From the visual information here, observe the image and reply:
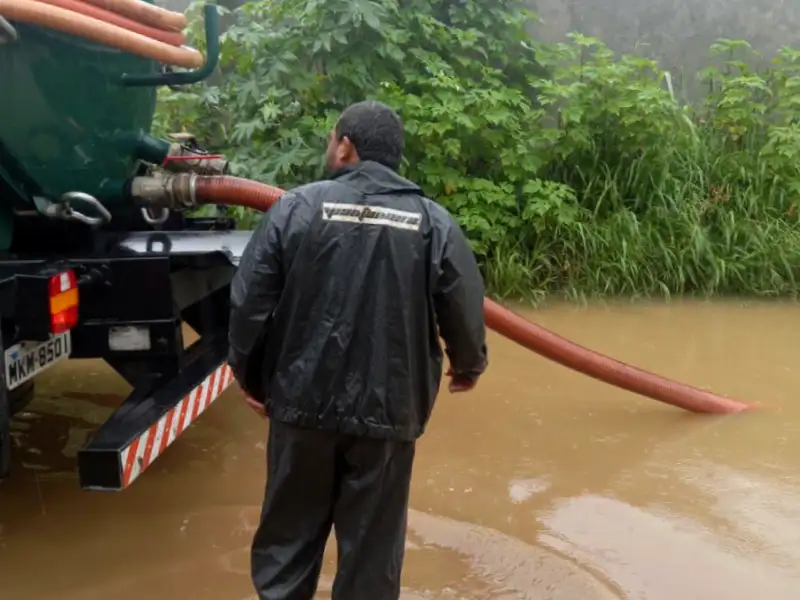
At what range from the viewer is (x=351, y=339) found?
2.23 meters

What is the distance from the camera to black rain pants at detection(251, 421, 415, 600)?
232cm

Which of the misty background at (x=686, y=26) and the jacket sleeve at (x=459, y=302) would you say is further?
the misty background at (x=686, y=26)

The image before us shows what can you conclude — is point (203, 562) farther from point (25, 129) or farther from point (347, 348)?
point (25, 129)

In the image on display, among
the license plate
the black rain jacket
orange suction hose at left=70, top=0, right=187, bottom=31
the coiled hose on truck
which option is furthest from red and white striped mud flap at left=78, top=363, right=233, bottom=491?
orange suction hose at left=70, top=0, right=187, bottom=31

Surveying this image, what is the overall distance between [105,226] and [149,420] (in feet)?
3.70

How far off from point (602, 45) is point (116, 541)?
584cm

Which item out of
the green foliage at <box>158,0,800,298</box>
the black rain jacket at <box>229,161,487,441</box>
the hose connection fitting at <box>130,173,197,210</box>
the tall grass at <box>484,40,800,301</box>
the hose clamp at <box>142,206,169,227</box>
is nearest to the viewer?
the black rain jacket at <box>229,161,487,441</box>

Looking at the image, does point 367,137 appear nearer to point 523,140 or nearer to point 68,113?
point 68,113

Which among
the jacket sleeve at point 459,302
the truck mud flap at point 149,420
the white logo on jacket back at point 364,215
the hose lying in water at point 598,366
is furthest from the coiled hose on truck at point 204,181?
the jacket sleeve at point 459,302

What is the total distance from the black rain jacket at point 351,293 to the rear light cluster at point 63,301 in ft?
2.76

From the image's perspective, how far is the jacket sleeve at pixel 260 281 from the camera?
2.24 metres

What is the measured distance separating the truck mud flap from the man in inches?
21.4

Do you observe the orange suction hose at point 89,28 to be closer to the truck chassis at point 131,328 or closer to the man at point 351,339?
the truck chassis at point 131,328

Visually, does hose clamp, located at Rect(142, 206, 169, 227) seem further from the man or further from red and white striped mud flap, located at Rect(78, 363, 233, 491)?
the man
